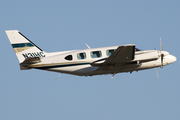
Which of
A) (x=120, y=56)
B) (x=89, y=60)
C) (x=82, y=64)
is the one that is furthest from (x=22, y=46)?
(x=120, y=56)

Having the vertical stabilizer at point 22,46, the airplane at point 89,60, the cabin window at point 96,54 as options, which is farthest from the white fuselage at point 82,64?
the vertical stabilizer at point 22,46

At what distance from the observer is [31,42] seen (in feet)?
78.0

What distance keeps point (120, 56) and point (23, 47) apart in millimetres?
8382

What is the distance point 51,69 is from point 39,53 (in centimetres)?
219

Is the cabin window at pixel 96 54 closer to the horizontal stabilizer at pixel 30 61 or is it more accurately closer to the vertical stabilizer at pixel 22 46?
the horizontal stabilizer at pixel 30 61

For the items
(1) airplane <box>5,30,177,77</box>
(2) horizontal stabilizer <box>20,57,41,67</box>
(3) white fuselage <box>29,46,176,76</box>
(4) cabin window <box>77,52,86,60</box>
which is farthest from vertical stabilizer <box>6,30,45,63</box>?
(4) cabin window <box>77,52,86,60</box>

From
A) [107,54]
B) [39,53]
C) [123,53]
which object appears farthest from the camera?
[39,53]

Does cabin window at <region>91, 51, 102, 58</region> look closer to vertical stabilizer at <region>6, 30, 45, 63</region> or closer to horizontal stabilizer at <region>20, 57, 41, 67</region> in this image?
horizontal stabilizer at <region>20, 57, 41, 67</region>

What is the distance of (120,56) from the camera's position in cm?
2069

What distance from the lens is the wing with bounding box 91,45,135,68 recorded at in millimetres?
19777

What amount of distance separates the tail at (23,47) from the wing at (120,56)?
5.46 m

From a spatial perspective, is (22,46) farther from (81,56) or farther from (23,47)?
(81,56)

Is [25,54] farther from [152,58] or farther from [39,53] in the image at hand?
[152,58]

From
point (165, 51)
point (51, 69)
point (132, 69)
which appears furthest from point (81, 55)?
point (165, 51)
